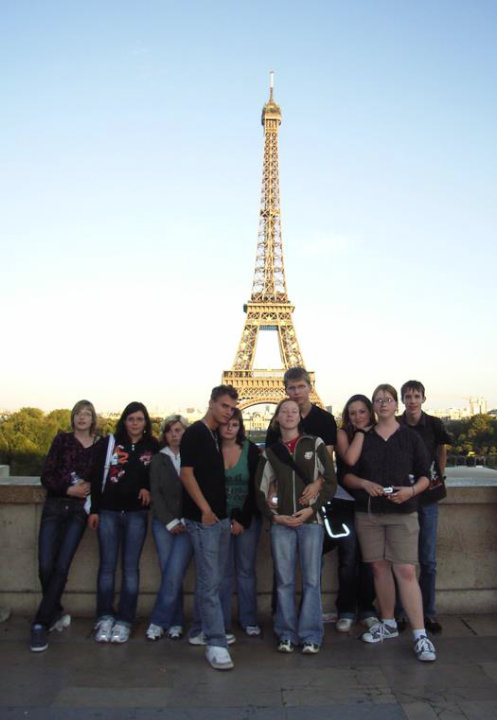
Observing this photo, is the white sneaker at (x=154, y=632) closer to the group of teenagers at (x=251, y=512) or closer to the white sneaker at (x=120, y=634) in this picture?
the group of teenagers at (x=251, y=512)

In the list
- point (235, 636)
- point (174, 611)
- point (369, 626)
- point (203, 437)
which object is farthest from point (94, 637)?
point (369, 626)

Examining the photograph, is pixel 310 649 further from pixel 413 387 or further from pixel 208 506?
pixel 413 387

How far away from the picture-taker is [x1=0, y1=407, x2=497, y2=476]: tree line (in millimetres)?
42562

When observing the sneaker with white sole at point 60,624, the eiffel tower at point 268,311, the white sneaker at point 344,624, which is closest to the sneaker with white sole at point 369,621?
the white sneaker at point 344,624

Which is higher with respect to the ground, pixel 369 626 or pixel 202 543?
pixel 202 543

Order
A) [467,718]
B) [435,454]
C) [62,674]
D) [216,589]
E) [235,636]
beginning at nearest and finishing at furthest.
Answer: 1. [467,718]
2. [62,674]
3. [216,589]
4. [235,636]
5. [435,454]

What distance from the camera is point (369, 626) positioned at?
245 inches

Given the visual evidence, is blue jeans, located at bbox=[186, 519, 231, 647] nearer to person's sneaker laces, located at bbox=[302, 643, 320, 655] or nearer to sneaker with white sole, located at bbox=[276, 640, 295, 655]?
sneaker with white sole, located at bbox=[276, 640, 295, 655]

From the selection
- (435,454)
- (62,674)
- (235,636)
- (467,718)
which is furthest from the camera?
(435,454)

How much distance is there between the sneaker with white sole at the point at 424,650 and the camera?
5.34 meters

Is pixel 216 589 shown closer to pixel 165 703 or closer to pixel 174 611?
pixel 174 611

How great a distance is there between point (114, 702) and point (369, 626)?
8.22 ft

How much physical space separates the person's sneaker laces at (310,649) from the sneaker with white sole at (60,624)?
2103 millimetres

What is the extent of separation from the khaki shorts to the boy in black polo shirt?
1.32ft
